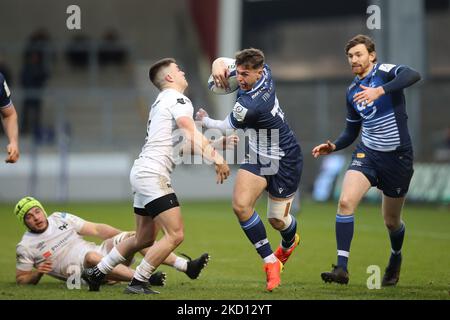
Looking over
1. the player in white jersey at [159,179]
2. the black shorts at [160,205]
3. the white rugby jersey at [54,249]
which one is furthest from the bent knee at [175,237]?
the white rugby jersey at [54,249]

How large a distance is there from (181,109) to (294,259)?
4.02m

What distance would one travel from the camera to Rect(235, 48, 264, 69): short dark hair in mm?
8970

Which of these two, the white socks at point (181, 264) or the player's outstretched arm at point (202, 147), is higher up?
the player's outstretched arm at point (202, 147)

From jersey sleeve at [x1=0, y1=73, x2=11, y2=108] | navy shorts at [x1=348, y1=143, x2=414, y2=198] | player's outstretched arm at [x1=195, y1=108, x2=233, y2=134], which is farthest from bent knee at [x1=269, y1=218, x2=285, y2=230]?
jersey sleeve at [x1=0, y1=73, x2=11, y2=108]

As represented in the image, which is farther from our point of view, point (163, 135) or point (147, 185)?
point (163, 135)

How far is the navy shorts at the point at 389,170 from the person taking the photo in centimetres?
933

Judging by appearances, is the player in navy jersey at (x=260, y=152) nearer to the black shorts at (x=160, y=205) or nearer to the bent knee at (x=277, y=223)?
the bent knee at (x=277, y=223)

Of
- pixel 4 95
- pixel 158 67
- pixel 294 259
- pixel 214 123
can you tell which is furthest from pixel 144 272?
pixel 294 259

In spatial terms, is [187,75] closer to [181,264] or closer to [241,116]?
[181,264]

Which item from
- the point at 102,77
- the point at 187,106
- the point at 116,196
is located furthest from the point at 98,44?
the point at 187,106

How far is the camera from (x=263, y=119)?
30.2ft

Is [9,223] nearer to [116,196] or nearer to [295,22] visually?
[116,196]

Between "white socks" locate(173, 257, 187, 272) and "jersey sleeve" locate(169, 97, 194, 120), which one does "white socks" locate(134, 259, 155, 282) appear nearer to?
"white socks" locate(173, 257, 187, 272)
